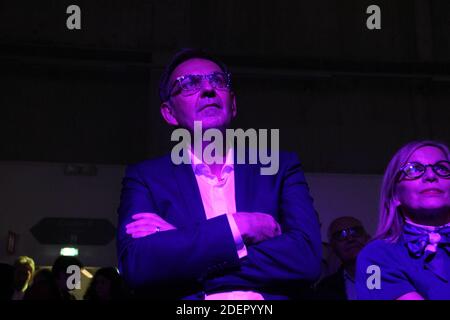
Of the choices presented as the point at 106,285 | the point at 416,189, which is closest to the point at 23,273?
the point at 106,285

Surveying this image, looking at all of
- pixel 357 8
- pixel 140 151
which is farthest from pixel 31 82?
→ pixel 357 8

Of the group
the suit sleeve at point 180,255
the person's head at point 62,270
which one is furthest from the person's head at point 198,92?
the person's head at point 62,270

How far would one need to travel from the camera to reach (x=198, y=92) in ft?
6.39

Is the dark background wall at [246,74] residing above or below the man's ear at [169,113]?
above

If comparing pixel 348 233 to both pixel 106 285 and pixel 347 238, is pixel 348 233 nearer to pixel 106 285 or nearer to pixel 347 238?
pixel 347 238

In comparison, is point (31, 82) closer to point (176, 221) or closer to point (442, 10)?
point (442, 10)

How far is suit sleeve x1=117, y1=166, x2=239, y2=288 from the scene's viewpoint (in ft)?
5.08

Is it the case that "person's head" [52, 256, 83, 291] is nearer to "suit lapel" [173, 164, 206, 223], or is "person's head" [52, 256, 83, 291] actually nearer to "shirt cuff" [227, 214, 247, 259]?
"suit lapel" [173, 164, 206, 223]

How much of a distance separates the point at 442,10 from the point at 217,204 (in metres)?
7.17

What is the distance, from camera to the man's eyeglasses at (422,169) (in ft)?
6.46

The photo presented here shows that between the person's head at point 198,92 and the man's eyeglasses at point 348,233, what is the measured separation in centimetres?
224

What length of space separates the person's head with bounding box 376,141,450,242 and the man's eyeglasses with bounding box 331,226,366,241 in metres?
1.93

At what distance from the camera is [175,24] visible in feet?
24.8

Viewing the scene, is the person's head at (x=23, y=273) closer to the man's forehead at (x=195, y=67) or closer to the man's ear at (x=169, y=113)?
the man's ear at (x=169, y=113)
